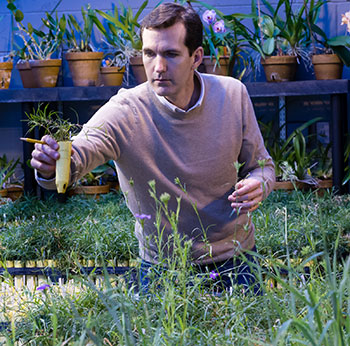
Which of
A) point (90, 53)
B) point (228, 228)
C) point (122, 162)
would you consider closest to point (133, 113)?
point (122, 162)

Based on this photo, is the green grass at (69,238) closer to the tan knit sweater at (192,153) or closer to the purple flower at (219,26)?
the tan knit sweater at (192,153)

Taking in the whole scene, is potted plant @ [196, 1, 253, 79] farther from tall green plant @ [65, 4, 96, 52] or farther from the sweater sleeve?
the sweater sleeve

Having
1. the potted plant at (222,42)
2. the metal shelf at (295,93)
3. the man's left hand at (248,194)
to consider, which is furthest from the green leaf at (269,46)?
the man's left hand at (248,194)

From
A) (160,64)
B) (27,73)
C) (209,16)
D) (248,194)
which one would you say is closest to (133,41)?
(209,16)

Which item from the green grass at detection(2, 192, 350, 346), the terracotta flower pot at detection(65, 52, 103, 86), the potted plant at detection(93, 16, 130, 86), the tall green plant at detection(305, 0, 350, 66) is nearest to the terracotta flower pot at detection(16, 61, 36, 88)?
the terracotta flower pot at detection(65, 52, 103, 86)

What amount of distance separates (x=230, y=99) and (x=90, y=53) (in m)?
2.90

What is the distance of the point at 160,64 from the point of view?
2.08 metres

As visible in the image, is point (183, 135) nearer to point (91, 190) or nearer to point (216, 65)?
point (216, 65)

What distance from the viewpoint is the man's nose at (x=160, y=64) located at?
2.07 metres

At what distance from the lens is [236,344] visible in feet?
4.17

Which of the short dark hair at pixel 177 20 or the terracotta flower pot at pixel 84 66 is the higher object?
the short dark hair at pixel 177 20

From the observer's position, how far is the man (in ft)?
6.98

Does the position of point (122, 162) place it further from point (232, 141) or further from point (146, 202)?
point (232, 141)

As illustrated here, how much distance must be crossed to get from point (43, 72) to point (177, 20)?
308 centimetres
